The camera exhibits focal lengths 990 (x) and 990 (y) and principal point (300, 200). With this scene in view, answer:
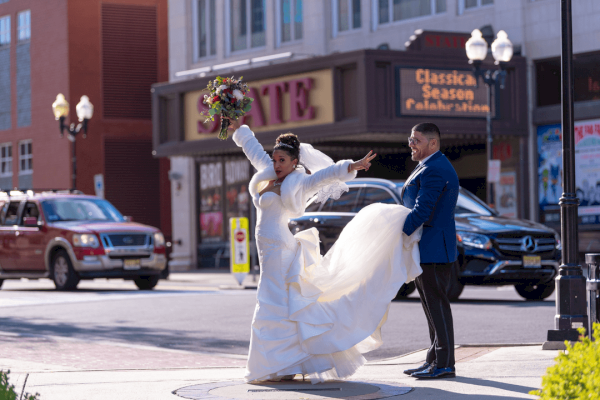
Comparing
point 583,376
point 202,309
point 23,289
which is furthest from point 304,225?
point 583,376

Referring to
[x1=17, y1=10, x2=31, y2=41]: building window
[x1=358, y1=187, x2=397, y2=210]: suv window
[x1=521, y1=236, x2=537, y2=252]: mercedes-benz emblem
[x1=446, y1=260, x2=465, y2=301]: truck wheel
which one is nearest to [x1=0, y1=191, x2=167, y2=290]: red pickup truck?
[x1=358, y1=187, x2=397, y2=210]: suv window

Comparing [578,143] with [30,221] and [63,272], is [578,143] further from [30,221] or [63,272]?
[30,221]

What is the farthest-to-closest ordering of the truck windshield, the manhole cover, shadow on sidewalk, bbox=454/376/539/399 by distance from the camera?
the truck windshield → shadow on sidewalk, bbox=454/376/539/399 → the manhole cover

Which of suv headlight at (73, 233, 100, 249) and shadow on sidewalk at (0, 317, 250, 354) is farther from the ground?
suv headlight at (73, 233, 100, 249)

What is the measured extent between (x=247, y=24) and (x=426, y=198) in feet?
80.2

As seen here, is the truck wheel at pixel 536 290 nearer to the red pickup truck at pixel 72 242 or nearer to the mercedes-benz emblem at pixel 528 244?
the mercedes-benz emblem at pixel 528 244

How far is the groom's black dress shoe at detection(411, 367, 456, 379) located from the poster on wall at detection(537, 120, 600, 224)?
53.4 ft

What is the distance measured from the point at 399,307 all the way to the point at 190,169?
19057 millimetres

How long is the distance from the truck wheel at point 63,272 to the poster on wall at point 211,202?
491 inches

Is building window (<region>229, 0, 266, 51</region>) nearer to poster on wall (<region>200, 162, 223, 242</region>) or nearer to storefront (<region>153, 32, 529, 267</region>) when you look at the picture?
storefront (<region>153, 32, 529, 267</region>)

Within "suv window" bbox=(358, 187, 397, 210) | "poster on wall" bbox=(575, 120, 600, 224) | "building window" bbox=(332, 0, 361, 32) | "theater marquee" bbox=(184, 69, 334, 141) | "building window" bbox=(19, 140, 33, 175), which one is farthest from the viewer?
"building window" bbox=(19, 140, 33, 175)

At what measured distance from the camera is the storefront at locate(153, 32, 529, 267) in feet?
76.4

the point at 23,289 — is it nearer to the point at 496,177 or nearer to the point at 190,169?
the point at 496,177

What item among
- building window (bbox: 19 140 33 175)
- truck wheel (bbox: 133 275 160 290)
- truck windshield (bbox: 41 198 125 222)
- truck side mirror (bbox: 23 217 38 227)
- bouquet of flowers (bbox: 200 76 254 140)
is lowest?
truck wheel (bbox: 133 275 160 290)
